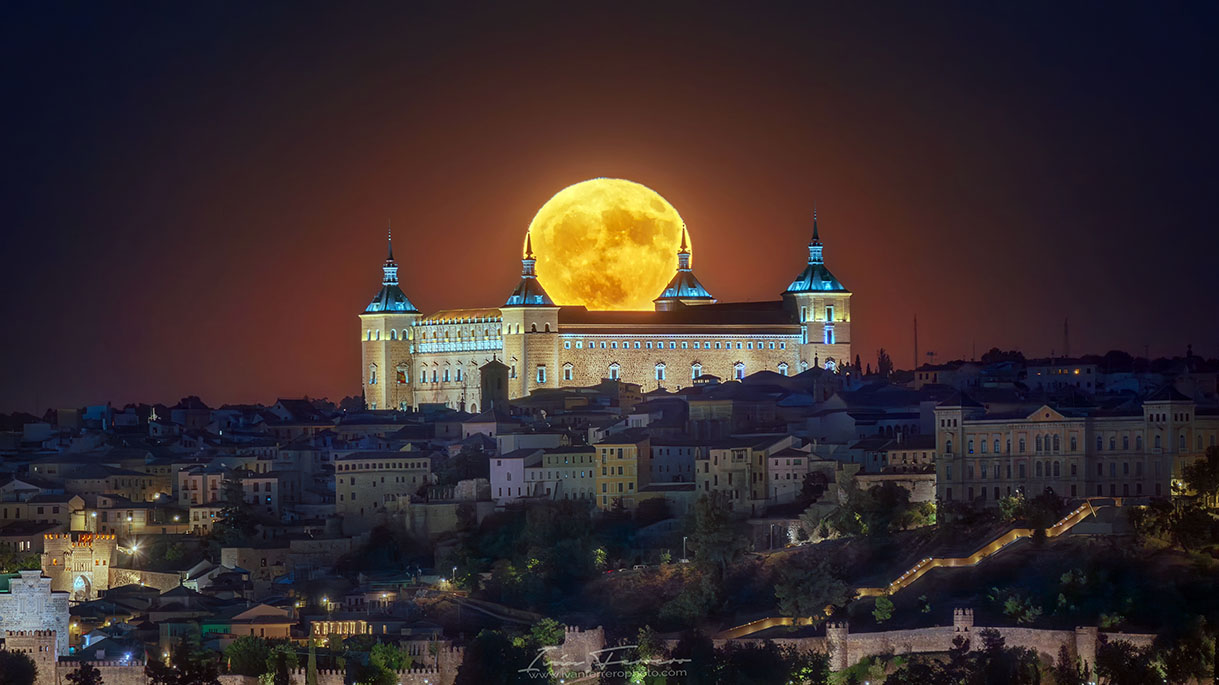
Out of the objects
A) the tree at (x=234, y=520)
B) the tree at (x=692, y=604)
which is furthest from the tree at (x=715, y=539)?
the tree at (x=234, y=520)

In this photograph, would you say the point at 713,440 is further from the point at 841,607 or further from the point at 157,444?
the point at 157,444

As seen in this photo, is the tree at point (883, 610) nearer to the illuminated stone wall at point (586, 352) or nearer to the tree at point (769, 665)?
the tree at point (769, 665)

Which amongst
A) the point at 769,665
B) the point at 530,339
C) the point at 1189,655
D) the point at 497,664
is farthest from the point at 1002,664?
the point at 530,339

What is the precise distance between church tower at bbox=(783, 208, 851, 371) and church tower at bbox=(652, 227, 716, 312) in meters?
5.26

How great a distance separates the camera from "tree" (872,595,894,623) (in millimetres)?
64812

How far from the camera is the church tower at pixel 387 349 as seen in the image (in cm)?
11912

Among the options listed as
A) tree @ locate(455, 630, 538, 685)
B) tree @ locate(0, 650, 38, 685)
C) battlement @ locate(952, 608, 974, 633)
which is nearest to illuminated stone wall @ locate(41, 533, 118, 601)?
tree @ locate(0, 650, 38, 685)

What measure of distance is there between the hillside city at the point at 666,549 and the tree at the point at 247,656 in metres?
0.07

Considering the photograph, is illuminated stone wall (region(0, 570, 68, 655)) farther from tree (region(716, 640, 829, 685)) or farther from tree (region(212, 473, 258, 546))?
tree (region(716, 640, 829, 685))

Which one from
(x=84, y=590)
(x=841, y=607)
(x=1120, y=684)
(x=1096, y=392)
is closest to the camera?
(x=1120, y=684)

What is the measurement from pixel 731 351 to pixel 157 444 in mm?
23642

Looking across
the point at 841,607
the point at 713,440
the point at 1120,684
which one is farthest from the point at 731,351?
the point at 1120,684

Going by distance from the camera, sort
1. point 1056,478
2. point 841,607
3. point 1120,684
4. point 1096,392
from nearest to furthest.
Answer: point 1120,684 → point 841,607 → point 1056,478 → point 1096,392

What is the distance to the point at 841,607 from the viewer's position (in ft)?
217
